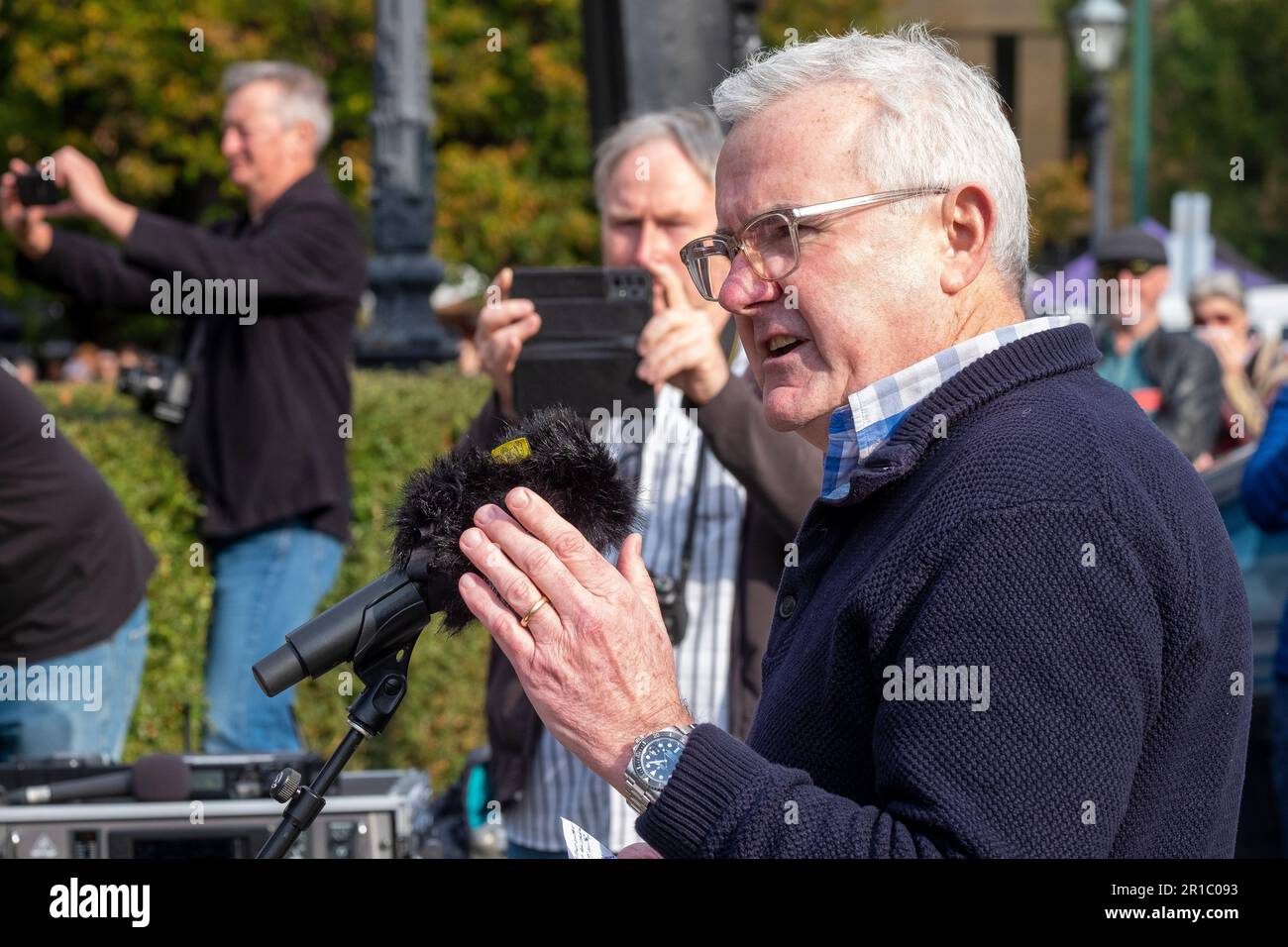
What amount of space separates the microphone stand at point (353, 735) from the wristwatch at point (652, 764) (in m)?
0.40

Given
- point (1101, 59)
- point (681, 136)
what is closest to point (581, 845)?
point (681, 136)

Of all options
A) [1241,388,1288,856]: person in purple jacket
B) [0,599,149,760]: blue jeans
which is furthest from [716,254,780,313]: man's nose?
[1241,388,1288,856]: person in purple jacket

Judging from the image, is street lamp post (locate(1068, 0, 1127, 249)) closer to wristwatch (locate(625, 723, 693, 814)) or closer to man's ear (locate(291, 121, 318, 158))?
man's ear (locate(291, 121, 318, 158))

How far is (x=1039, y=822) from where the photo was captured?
69.1 inches

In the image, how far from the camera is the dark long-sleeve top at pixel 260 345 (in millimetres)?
5273

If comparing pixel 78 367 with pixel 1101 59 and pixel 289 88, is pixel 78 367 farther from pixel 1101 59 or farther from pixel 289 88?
pixel 289 88

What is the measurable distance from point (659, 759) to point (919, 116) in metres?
0.90

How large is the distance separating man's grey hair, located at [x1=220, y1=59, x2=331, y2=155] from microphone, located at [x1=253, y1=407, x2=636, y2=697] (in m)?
3.68

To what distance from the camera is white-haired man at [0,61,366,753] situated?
17.2 ft

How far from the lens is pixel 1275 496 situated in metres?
4.91
